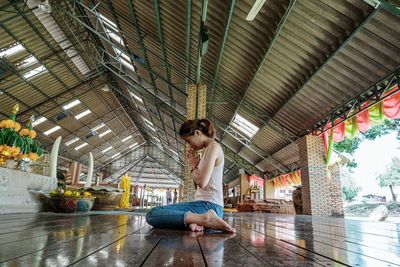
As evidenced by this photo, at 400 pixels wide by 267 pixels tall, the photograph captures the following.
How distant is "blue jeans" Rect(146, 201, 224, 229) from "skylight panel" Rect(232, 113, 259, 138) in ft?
25.6

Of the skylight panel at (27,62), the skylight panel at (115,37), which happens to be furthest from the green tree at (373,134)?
the skylight panel at (27,62)

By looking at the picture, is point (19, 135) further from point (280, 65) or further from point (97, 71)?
point (97, 71)

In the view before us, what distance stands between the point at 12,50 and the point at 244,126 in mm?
8883

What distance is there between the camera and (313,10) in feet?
15.1

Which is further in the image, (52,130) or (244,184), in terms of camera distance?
(244,184)

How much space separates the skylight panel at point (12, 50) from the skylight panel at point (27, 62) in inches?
22.6

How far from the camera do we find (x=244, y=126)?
10438mm

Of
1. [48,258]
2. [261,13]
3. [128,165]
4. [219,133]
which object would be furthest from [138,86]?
[128,165]

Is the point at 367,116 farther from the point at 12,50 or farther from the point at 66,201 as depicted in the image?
the point at 12,50

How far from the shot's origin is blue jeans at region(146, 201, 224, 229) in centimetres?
205

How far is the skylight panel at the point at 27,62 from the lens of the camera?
10.1 metres

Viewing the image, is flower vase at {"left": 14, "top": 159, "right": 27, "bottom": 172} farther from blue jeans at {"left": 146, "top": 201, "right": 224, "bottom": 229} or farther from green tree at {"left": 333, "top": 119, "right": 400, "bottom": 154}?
green tree at {"left": 333, "top": 119, "right": 400, "bottom": 154}


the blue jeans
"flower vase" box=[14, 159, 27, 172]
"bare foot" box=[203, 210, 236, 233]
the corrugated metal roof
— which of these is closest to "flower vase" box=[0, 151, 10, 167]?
"flower vase" box=[14, 159, 27, 172]

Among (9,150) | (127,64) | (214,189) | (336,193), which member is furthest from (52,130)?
(214,189)
